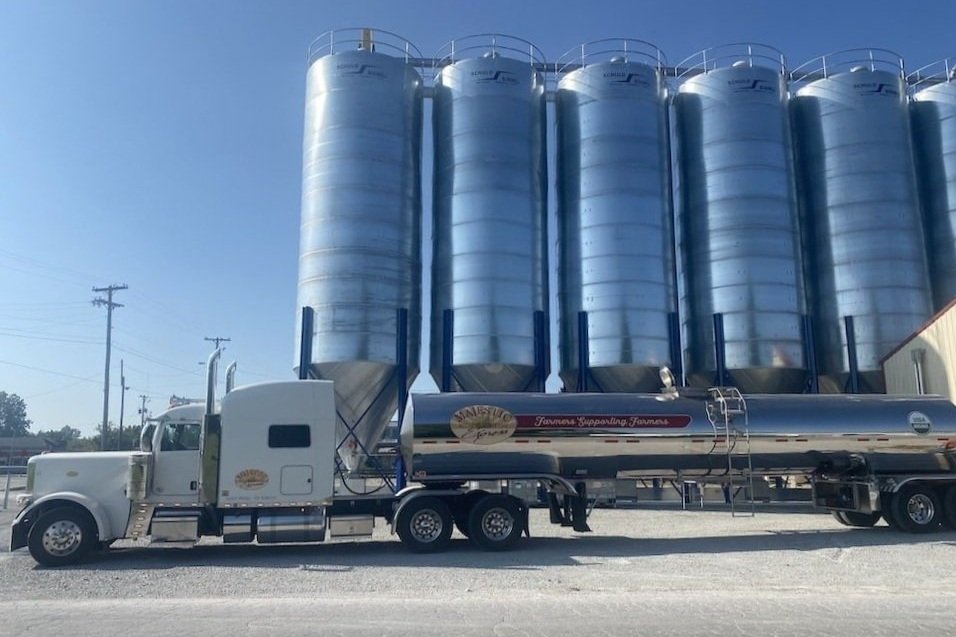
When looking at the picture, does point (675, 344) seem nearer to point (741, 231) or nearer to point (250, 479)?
point (741, 231)

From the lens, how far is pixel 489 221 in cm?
2377

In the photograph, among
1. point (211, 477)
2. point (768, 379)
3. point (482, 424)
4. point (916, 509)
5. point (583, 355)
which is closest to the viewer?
point (211, 477)

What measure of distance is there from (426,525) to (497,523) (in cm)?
132

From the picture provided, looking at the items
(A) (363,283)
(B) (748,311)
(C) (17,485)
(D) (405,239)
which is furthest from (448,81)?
(C) (17,485)

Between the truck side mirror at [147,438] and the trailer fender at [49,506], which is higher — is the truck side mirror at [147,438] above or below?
above

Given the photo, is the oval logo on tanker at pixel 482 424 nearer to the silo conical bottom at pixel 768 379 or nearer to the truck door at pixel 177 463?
the truck door at pixel 177 463

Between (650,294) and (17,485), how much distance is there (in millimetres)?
35946

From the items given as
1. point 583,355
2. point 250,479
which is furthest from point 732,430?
point 250,479

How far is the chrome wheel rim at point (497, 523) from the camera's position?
14.6m

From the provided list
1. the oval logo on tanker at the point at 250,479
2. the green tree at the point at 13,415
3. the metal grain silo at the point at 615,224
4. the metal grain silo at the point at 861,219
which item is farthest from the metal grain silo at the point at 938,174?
the green tree at the point at 13,415

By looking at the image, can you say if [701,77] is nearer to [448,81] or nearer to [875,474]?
[448,81]

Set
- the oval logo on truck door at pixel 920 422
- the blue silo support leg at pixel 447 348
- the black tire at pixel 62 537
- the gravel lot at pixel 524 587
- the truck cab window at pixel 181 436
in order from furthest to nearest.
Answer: the blue silo support leg at pixel 447 348 < the oval logo on truck door at pixel 920 422 < the truck cab window at pixel 181 436 < the black tire at pixel 62 537 < the gravel lot at pixel 524 587

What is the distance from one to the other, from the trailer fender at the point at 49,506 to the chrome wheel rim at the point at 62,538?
299mm

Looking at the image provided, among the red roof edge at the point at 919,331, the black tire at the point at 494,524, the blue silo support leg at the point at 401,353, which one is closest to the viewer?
the black tire at the point at 494,524
